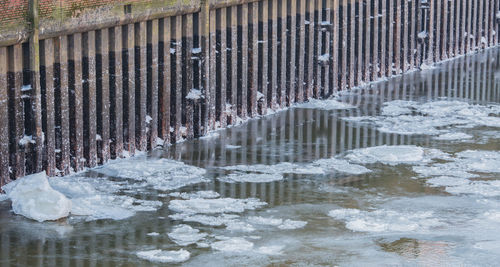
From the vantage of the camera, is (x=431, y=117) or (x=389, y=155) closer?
(x=389, y=155)

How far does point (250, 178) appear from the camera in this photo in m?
15.7

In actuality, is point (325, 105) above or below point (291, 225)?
above

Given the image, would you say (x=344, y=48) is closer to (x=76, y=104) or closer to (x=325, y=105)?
(x=325, y=105)

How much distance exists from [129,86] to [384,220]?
17.0 ft

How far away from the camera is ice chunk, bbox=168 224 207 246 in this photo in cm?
1273

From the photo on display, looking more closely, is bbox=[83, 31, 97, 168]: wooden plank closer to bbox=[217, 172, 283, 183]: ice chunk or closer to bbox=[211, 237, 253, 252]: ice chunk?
bbox=[217, 172, 283, 183]: ice chunk

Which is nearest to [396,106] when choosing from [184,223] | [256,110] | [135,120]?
[256,110]

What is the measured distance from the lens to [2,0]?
14.2m

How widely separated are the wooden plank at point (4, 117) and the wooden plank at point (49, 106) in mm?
714

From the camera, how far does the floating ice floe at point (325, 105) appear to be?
21016 millimetres

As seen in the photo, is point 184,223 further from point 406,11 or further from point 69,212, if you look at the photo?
point 406,11

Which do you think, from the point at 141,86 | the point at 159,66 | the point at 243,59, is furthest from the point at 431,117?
the point at 141,86

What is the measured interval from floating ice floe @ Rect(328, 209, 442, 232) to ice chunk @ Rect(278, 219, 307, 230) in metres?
0.52

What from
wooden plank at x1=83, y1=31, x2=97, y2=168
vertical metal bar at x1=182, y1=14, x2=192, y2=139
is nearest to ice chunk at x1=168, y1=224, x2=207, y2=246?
wooden plank at x1=83, y1=31, x2=97, y2=168
